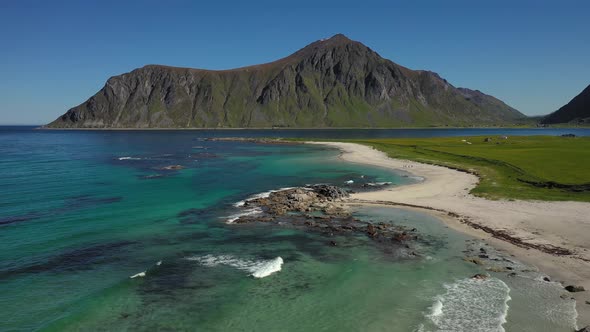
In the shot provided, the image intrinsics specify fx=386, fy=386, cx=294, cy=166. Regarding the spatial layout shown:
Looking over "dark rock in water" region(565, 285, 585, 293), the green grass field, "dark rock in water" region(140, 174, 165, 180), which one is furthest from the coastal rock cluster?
"dark rock in water" region(140, 174, 165, 180)

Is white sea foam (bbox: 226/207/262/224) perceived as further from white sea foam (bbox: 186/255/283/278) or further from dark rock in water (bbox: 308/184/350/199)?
white sea foam (bbox: 186/255/283/278)

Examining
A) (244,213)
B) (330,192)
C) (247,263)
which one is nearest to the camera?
(247,263)

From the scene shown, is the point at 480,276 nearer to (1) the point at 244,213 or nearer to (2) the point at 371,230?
(2) the point at 371,230

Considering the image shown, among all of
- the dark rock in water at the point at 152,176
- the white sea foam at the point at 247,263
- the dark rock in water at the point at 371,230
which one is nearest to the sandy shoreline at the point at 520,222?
the dark rock in water at the point at 371,230

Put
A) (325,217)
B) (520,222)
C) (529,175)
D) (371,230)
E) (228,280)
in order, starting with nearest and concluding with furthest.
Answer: (228,280) → (371,230) → (520,222) → (325,217) → (529,175)

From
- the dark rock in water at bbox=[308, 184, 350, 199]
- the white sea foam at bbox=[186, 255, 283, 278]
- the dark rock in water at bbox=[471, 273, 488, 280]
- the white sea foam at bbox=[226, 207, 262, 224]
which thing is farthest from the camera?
the dark rock in water at bbox=[308, 184, 350, 199]

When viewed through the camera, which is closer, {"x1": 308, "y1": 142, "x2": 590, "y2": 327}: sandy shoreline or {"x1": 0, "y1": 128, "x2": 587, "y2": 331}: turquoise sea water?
{"x1": 0, "y1": 128, "x2": 587, "y2": 331}: turquoise sea water

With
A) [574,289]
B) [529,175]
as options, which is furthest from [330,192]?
[529,175]
